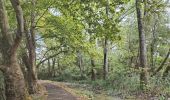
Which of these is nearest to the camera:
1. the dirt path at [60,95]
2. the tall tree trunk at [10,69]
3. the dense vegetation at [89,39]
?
the dense vegetation at [89,39]

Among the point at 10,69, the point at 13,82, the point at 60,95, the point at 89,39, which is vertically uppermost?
the point at 89,39

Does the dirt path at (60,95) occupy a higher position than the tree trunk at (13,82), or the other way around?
the tree trunk at (13,82)

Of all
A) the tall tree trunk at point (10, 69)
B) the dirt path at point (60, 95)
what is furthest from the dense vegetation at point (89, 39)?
the dirt path at point (60, 95)

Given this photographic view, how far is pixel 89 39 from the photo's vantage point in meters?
22.2

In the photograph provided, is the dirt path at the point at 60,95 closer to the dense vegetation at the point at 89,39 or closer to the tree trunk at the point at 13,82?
the dense vegetation at the point at 89,39

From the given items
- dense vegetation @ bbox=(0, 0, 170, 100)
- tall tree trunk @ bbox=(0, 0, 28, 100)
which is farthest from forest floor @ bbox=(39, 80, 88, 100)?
tall tree trunk @ bbox=(0, 0, 28, 100)

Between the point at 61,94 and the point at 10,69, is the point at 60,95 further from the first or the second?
the point at 10,69

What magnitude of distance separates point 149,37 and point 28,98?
3038 cm

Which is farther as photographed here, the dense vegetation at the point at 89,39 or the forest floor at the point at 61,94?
the forest floor at the point at 61,94

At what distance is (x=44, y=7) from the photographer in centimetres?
2408

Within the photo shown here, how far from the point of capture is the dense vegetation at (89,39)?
12930 millimetres

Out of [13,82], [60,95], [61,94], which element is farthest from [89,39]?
[13,82]

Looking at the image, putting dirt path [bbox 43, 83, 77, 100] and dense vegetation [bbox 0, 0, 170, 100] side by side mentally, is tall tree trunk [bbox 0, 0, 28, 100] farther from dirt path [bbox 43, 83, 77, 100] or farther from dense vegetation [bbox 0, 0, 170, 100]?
dirt path [bbox 43, 83, 77, 100]

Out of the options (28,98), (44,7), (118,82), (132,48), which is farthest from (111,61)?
(28,98)
